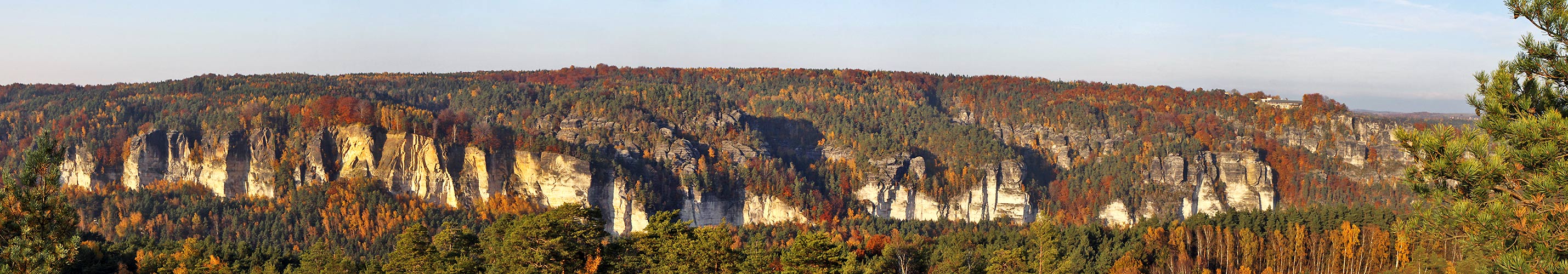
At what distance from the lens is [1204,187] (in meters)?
157

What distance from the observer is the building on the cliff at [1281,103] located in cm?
18162

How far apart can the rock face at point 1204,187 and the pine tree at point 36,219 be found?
139828 mm

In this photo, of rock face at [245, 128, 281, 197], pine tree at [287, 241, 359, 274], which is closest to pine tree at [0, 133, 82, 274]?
pine tree at [287, 241, 359, 274]

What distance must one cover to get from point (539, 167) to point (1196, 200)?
8885 centimetres

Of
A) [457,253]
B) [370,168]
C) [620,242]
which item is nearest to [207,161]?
[370,168]

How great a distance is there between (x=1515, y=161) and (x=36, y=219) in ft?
85.8

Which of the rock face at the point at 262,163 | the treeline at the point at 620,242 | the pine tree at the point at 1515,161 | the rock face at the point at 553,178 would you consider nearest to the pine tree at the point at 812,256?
the treeline at the point at 620,242

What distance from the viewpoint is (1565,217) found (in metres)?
15.8

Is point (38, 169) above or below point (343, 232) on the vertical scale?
above

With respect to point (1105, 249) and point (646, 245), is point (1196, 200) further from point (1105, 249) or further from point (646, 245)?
point (646, 245)

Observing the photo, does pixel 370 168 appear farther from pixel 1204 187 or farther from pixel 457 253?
pixel 1204 187

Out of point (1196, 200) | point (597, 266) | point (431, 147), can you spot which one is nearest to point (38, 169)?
point (597, 266)

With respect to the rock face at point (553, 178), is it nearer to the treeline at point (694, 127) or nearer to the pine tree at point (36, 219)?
the treeline at point (694, 127)

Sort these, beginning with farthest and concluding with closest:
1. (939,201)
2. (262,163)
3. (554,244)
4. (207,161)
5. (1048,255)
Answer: (939,201), (207,161), (262,163), (1048,255), (554,244)
